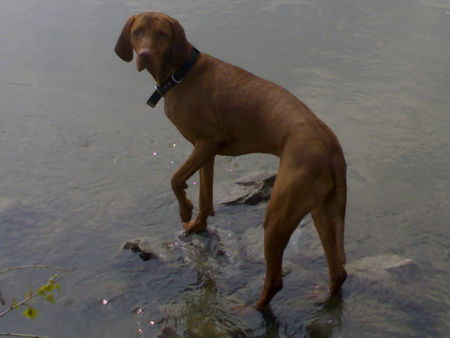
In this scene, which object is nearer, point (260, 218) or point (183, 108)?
point (183, 108)

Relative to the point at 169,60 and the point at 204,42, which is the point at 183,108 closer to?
A: the point at 169,60

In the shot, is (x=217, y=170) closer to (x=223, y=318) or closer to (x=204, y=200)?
(x=204, y=200)

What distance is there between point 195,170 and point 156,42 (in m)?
0.86

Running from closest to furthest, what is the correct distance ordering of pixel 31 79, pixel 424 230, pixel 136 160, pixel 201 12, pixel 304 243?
pixel 304 243
pixel 424 230
pixel 136 160
pixel 31 79
pixel 201 12

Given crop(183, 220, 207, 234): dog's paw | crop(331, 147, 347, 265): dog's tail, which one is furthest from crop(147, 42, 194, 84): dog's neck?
crop(331, 147, 347, 265): dog's tail

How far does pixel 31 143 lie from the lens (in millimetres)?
6637

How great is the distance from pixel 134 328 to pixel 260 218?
5.00 feet

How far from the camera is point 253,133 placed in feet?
14.0

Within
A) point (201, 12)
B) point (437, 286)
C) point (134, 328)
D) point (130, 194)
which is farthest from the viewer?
point (201, 12)

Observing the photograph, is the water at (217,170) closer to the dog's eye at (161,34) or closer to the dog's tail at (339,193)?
the dog's tail at (339,193)

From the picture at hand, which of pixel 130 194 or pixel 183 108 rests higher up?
pixel 183 108

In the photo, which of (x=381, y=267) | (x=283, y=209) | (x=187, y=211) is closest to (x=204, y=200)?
(x=187, y=211)

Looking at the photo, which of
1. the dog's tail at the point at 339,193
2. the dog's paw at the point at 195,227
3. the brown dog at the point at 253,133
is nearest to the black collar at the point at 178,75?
the brown dog at the point at 253,133

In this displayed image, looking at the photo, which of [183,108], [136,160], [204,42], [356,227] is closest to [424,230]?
[356,227]
